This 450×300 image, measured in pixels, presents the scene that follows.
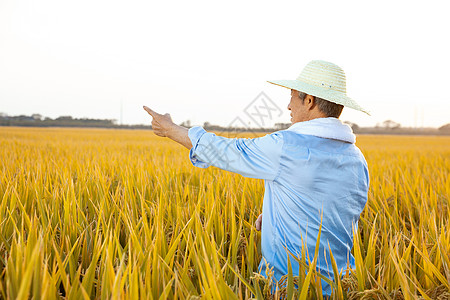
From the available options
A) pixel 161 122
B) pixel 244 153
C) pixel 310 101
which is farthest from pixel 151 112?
pixel 310 101

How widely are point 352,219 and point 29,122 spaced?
4000 centimetres

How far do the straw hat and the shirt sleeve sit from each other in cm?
26

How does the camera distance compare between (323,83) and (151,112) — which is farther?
(151,112)

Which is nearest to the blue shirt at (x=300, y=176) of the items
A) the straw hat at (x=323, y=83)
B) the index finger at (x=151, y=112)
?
the straw hat at (x=323, y=83)

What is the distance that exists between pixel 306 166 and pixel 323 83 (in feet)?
1.27

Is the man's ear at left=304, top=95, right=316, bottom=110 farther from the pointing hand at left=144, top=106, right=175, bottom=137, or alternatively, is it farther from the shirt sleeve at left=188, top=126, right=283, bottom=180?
the pointing hand at left=144, top=106, right=175, bottom=137

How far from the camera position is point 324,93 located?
1438 mm

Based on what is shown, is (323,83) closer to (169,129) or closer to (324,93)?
(324,93)

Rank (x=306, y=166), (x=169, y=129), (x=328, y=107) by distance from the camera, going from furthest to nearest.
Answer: (x=169, y=129) < (x=328, y=107) < (x=306, y=166)

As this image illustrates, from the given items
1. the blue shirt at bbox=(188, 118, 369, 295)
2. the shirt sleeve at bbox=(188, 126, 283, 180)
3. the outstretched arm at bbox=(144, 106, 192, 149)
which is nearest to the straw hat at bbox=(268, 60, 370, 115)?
the blue shirt at bbox=(188, 118, 369, 295)

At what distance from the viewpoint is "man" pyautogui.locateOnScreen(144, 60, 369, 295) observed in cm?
136

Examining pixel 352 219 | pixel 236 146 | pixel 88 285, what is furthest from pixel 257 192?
pixel 88 285

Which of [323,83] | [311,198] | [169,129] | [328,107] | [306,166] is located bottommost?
[311,198]

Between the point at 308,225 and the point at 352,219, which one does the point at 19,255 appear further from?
the point at 352,219
